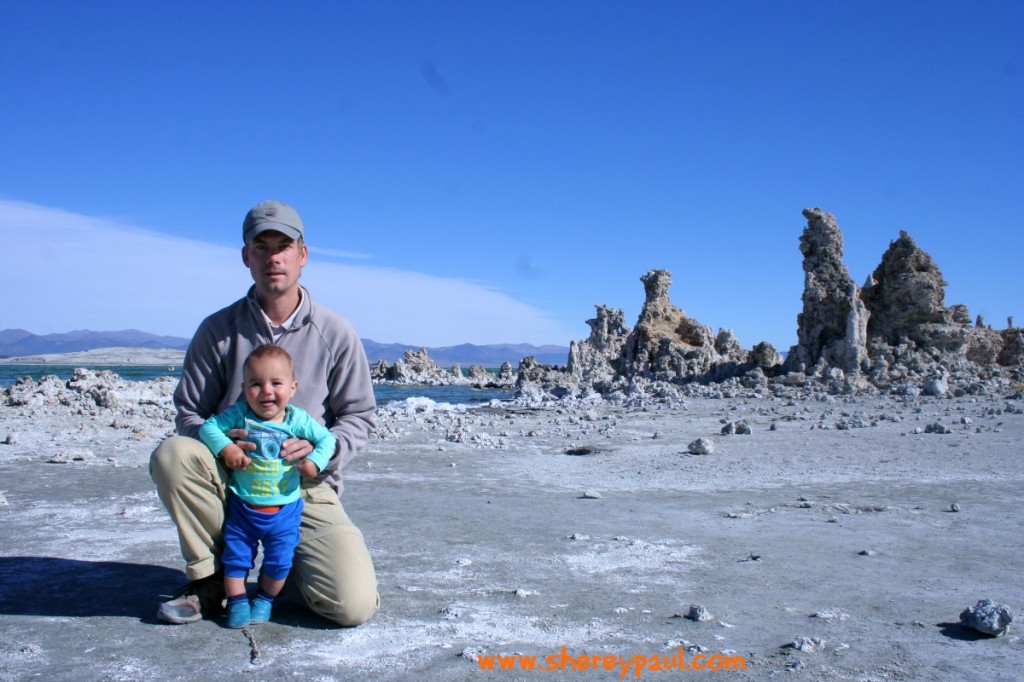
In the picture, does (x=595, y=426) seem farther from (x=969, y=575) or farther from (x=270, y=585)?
(x=270, y=585)

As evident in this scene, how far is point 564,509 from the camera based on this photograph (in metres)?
6.33

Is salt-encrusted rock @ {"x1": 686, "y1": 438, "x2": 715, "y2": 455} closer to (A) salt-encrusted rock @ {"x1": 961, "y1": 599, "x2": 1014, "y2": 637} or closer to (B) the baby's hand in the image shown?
(A) salt-encrusted rock @ {"x1": 961, "y1": 599, "x2": 1014, "y2": 637}

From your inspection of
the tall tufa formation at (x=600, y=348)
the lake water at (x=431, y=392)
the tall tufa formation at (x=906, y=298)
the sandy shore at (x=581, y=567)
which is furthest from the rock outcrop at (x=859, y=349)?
the sandy shore at (x=581, y=567)

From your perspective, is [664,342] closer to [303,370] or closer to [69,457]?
[69,457]

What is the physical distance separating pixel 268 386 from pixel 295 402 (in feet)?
1.57

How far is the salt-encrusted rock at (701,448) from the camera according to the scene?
997 centimetres

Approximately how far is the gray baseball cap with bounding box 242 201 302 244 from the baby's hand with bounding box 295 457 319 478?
3.40ft

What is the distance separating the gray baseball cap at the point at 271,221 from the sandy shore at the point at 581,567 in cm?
171

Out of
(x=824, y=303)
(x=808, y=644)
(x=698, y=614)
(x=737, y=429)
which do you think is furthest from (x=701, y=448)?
(x=824, y=303)

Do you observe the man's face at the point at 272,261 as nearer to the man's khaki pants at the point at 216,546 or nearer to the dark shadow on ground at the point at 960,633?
the man's khaki pants at the point at 216,546

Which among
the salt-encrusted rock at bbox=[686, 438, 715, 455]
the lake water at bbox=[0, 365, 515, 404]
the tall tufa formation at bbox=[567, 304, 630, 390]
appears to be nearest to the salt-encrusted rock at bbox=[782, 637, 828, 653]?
the salt-encrusted rock at bbox=[686, 438, 715, 455]

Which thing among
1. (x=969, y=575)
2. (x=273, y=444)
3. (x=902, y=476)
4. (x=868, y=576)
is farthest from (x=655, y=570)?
(x=902, y=476)

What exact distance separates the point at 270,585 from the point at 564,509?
328 cm

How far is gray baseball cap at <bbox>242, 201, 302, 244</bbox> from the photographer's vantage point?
3.54 metres
